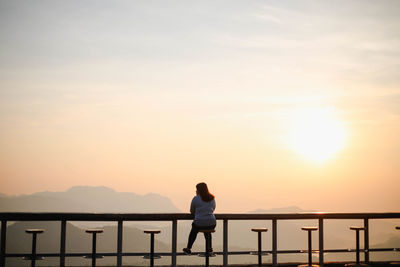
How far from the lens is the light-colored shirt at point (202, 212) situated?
10703 millimetres

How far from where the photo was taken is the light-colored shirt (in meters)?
10.7

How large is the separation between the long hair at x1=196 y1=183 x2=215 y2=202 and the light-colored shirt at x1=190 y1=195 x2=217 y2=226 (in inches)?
2.9

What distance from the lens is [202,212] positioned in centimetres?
1073

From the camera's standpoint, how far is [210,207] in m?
10.8

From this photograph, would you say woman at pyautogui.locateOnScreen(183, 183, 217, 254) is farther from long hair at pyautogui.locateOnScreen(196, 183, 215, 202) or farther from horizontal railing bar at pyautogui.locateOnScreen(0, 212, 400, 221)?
horizontal railing bar at pyautogui.locateOnScreen(0, 212, 400, 221)

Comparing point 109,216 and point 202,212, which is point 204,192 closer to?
point 202,212

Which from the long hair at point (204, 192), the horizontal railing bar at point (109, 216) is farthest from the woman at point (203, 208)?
the horizontal railing bar at point (109, 216)

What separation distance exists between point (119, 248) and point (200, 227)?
1.67m

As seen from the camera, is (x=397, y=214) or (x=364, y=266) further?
(x=397, y=214)

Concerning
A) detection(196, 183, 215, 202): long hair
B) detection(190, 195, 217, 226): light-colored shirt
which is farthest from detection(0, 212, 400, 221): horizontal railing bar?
detection(196, 183, 215, 202): long hair

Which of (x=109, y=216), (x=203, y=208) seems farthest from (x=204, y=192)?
(x=109, y=216)

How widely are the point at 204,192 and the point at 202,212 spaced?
405mm

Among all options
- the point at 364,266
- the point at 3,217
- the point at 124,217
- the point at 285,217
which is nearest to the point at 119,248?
the point at 124,217

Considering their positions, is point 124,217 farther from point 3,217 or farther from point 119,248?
point 3,217
